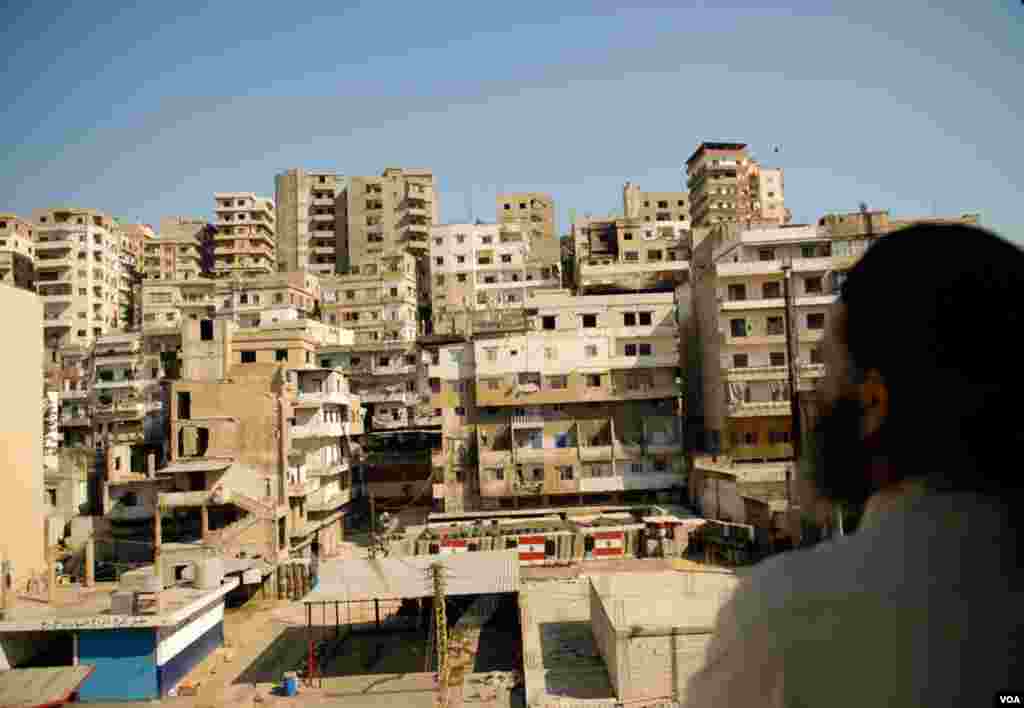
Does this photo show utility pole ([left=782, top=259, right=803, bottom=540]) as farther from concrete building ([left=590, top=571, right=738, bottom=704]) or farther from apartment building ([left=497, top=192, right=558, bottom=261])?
apartment building ([left=497, top=192, right=558, bottom=261])

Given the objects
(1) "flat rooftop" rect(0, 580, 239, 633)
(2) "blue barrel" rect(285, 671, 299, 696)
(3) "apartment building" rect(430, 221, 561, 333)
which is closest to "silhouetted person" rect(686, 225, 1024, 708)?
(2) "blue barrel" rect(285, 671, 299, 696)

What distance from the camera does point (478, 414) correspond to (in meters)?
37.2

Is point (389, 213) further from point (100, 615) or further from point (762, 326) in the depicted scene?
point (100, 615)

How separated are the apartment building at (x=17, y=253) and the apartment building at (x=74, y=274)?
602 mm

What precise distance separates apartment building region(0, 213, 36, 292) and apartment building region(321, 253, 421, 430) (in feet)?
86.3

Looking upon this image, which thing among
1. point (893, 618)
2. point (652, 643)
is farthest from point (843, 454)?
point (652, 643)

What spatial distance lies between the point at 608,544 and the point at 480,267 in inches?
1106

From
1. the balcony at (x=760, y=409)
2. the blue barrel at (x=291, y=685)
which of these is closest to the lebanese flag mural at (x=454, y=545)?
the blue barrel at (x=291, y=685)

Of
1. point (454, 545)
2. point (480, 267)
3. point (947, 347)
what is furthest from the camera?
point (480, 267)

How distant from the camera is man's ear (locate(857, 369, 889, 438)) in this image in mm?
1301

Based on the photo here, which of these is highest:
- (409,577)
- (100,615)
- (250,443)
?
(250,443)

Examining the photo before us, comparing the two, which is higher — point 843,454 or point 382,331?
point 382,331

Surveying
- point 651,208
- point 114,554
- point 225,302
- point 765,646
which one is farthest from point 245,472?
point 651,208

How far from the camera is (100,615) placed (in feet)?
68.0
